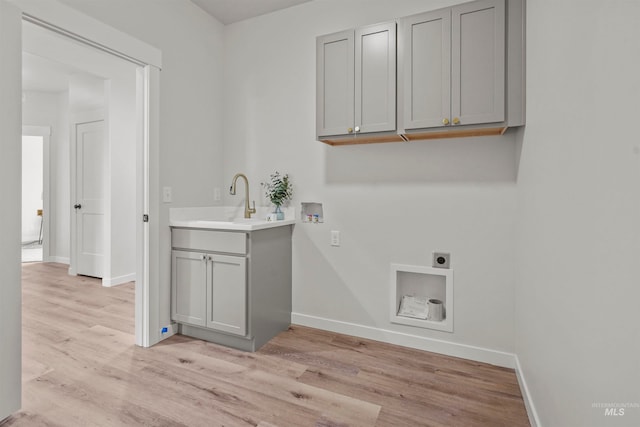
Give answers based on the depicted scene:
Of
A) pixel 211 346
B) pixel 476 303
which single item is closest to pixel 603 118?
pixel 476 303

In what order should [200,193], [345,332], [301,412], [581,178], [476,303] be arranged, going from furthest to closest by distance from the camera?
[200,193] → [345,332] → [476,303] → [301,412] → [581,178]

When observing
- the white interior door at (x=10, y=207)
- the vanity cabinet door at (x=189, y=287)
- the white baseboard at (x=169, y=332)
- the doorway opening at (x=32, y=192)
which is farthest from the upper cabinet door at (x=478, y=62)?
the doorway opening at (x=32, y=192)

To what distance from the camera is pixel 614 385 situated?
769 mm

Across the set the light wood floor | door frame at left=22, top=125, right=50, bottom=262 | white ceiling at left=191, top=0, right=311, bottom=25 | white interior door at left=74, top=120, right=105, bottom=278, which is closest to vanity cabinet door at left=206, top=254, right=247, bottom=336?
the light wood floor

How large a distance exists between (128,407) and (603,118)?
226 centimetres

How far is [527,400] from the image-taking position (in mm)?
1634

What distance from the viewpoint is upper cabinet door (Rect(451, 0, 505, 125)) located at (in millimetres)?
1827

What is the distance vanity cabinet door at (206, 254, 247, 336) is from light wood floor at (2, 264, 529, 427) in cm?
19

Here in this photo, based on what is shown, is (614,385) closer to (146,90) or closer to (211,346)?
(211,346)

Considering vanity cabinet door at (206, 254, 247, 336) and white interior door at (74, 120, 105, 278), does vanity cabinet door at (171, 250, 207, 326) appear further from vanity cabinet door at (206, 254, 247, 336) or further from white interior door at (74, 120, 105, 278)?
white interior door at (74, 120, 105, 278)

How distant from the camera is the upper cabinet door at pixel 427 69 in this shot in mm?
1953

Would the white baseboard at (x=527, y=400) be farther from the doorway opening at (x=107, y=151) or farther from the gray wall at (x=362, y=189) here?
the doorway opening at (x=107, y=151)

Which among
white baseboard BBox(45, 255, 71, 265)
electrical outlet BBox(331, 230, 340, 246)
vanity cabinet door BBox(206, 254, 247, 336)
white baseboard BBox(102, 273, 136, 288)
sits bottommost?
white baseboard BBox(102, 273, 136, 288)

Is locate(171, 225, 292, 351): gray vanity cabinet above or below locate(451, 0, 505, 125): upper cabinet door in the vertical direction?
below
